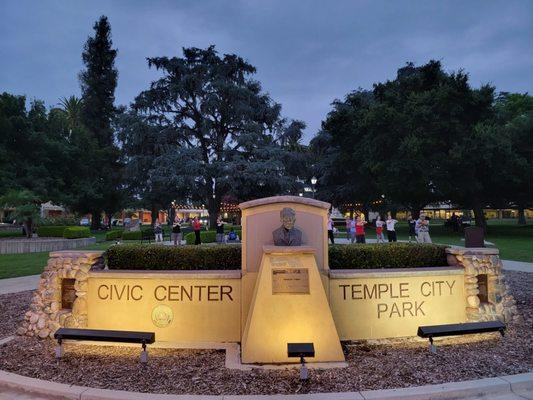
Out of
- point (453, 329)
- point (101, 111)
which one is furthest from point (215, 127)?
point (453, 329)

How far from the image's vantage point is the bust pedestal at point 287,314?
A: 543 cm

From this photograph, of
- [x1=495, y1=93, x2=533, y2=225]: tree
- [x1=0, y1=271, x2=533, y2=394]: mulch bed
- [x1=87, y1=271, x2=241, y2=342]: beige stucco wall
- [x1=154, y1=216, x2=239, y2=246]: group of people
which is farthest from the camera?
[x1=495, y1=93, x2=533, y2=225]: tree

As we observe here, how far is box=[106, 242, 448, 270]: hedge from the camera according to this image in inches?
279

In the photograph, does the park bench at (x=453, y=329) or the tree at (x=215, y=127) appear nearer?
the park bench at (x=453, y=329)

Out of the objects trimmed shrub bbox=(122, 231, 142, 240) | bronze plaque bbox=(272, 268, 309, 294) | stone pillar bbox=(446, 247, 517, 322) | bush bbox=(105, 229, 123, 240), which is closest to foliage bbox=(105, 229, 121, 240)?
bush bbox=(105, 229, 123, 240)

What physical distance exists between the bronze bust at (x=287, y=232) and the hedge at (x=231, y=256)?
1.35 metres

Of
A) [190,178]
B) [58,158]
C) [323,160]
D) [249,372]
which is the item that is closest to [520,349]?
[249,372]

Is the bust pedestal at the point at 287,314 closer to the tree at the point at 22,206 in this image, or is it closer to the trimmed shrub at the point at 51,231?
the tree at the point at 22,206

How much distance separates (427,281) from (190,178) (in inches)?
1128

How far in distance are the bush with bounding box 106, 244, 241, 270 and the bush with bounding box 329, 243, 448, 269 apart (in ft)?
6.09

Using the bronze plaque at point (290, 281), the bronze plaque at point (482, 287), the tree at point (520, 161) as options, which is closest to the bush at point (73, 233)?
the bronze plaque at point (290, 281)

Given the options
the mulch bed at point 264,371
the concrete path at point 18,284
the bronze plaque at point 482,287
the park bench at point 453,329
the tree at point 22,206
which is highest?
the tree at point 22,206

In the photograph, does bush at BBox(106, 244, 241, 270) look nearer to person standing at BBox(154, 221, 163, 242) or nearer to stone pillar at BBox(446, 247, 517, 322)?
stone pillar at BBox(446, 247, 517, 322)

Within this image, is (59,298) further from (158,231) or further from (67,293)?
(158,231)
